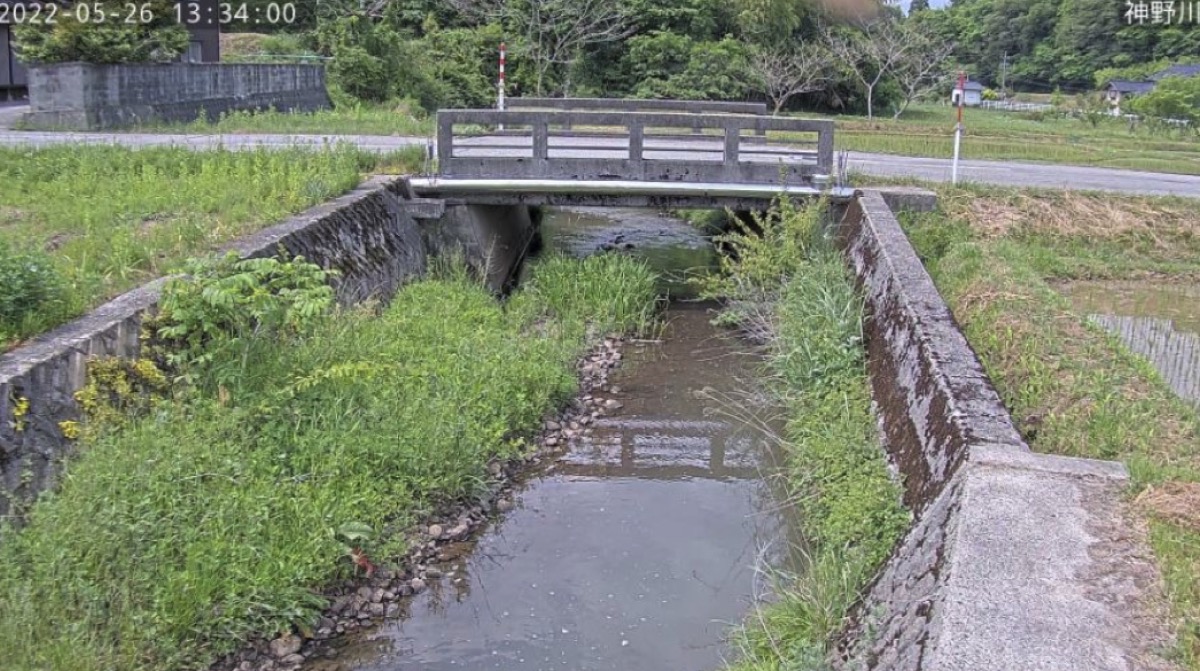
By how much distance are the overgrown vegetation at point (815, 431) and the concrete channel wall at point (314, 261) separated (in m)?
3.58

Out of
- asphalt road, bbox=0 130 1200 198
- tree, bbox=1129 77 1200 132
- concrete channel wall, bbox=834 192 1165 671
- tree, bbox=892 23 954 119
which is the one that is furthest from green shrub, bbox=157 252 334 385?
tree, bbox=892 23 954 119

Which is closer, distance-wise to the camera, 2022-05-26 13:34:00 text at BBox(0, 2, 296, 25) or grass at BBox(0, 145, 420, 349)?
grass at BBox(0, 145, 420, 349)

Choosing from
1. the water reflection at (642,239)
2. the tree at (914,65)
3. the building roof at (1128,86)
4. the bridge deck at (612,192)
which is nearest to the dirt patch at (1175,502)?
the bridge deck at (612,192)

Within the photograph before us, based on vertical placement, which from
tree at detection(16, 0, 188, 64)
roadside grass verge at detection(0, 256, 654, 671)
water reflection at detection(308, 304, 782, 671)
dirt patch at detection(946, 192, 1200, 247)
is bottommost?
water reflection at detection(308, 304, 782, 671)

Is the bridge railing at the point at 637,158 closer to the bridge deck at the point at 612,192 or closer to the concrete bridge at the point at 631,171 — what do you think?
the concrete bridge at the point at 631,171

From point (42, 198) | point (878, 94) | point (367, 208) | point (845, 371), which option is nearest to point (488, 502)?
point (845, 371)

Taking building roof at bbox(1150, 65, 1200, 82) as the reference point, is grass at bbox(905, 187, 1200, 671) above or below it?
below

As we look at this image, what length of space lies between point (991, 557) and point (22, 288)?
5.71 m

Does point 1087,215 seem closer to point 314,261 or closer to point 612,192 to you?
point 612,192

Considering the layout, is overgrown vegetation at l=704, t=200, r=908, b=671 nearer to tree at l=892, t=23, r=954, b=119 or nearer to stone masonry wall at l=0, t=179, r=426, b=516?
stone masonry wall at l=0, t=179, r=426, b=516

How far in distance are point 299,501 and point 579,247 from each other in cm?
1161

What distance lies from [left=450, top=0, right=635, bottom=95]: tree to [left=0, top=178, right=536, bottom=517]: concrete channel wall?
18.0 meters

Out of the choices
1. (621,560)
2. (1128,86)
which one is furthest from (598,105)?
(1128,86)

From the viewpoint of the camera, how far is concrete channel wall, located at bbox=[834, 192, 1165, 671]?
3.68 meters
